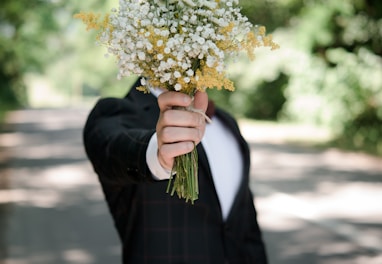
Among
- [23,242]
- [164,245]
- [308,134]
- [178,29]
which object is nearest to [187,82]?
[178,29]

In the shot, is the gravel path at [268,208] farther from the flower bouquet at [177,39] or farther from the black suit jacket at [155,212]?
the flower bouquet at [177,39]

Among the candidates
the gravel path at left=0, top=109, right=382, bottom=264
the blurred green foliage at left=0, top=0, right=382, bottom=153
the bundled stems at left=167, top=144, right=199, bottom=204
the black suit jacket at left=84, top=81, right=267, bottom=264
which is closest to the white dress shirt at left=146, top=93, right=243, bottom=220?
the black suit jacket at left=84, top=81, right=267, bottom=264

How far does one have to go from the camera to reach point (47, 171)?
14352 millimetres

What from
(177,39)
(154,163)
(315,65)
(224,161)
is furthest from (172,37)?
(315,65)

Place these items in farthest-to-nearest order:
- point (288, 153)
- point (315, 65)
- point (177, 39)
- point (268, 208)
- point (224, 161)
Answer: point (315, 65)
point (288, 153)
point (268, 208)
point (224, 161)
point (177, 39)

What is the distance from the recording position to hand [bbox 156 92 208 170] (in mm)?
1745

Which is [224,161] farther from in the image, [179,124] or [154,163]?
[179,124]

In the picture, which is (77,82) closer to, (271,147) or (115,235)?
(271,147)

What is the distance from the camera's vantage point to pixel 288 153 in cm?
1717

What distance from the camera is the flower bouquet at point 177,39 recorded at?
1704mm

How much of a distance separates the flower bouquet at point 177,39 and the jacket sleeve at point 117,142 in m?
0.49

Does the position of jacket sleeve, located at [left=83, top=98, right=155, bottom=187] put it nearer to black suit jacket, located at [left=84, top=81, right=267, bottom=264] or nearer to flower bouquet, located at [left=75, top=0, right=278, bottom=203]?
black suit jacket, located at [left=84, top=81, right=267, bottom=264]

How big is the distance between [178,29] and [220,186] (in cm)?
94

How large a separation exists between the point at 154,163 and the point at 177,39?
0.52 metres
